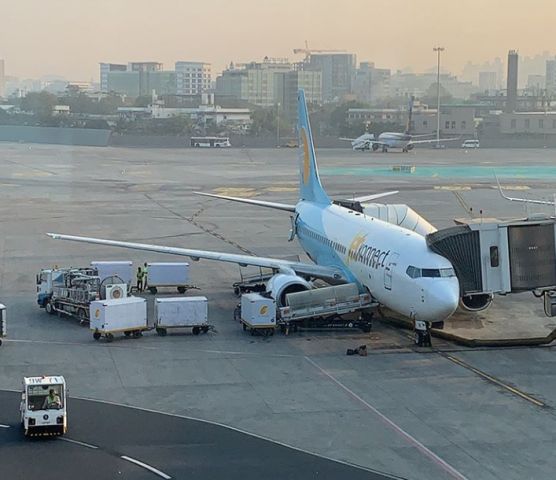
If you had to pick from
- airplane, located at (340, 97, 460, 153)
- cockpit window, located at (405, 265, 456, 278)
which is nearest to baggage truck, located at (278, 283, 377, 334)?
cockpit window, located at (405, 265, 456, 278)

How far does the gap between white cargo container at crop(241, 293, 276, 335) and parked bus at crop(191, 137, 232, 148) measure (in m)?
153

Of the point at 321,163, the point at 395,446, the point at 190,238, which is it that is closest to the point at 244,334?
the point at 395,446

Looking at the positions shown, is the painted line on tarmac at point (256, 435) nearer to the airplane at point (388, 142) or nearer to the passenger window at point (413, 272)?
the passenger window at point (413, 272)

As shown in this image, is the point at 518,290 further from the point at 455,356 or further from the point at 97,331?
the point at 97,331

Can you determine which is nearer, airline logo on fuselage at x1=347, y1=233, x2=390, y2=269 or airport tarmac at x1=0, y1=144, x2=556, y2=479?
airport tarmac at x1=0, y1=144, x2=556, y2=479

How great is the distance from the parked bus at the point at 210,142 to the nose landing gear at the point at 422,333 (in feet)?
511

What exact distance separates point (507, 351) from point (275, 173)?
89.5 m

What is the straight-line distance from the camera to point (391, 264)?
33281mm

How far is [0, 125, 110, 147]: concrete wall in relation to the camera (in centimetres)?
18125

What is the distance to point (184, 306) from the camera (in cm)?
3481

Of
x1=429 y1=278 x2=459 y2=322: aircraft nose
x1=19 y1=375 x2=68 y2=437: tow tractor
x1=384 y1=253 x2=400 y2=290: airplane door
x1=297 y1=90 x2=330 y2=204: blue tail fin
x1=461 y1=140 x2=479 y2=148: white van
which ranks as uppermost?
x1=461 y1=140 x2=479 y2=148: white van

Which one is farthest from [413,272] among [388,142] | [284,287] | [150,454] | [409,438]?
[388,142]

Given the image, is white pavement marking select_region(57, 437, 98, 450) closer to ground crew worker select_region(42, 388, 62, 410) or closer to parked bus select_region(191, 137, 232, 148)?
ground crew worker select_region(42, 388, 62, 410)

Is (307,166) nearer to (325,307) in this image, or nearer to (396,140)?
(325,307)
